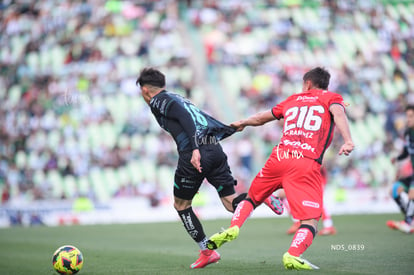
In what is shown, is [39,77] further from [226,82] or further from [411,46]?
[411,46]

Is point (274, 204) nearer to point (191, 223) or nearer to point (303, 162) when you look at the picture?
point (303, 162)

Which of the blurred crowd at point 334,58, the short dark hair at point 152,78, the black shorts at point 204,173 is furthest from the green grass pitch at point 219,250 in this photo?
the blurred crowd at point 334,58

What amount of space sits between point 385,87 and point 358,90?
49.9 inches

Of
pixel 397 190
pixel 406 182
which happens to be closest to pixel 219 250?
pixel 397 190

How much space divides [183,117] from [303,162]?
158 cm

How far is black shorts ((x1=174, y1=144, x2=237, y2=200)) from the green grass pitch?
93 centimetres

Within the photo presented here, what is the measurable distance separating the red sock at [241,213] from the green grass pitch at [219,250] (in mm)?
564

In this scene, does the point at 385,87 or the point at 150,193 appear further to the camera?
the point at 385,87

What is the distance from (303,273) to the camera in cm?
642

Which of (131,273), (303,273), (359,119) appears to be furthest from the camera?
(359,119)

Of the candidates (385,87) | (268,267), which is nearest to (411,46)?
(385,87)

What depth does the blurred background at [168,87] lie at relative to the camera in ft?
73.6

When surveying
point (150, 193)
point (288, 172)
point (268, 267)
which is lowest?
point (150, 193)

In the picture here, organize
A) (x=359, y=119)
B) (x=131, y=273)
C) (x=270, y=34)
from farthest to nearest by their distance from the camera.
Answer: (x=270, y=34) < (x=359, y=119) < (x=131, y=273)
